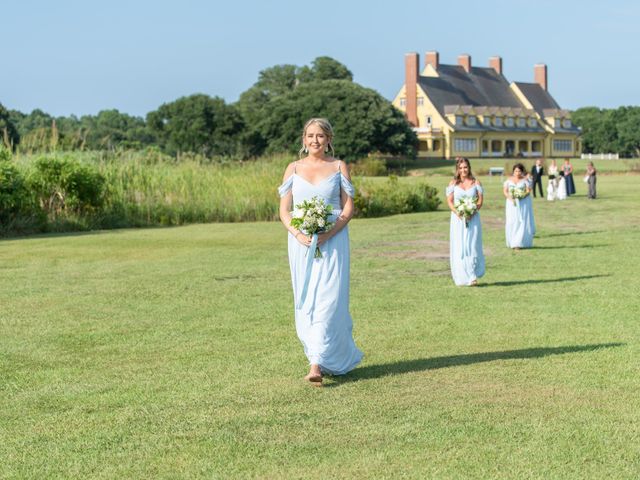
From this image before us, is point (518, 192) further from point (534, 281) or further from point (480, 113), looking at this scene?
point (480, 113)

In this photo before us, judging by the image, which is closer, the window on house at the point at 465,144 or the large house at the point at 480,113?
the large house at the point at 480,113

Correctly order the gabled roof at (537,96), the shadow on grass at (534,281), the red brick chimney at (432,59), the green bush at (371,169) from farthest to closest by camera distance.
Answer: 1. the gabled roof at (537,96)
2. the red brick chimney at (432,59)
3. the green bush at (371,169)
4. the shadow on grass at (534,281)

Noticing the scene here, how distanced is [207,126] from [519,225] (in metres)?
77.8

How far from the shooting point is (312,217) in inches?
315

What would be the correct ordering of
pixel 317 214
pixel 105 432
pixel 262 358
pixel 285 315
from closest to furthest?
pixel 105 432 → pixel 317 214 → pixel 262 358 → pixel 285 315

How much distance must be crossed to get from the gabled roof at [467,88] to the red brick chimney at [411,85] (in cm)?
114

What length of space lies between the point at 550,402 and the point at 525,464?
1.57 m

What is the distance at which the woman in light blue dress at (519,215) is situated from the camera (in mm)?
20781

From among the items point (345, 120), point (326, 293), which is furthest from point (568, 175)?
point (345, 120)

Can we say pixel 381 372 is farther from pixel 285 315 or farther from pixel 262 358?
pixel 285 315

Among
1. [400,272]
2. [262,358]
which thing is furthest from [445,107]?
[262,358]

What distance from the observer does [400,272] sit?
16547 mm

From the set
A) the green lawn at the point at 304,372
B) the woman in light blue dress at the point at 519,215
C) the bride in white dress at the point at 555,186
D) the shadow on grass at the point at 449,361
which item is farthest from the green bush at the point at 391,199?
the shadow on grass at the point at 449,361

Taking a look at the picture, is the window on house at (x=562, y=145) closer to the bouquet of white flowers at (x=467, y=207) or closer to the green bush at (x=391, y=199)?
the green bush at (x=391, y=199)
